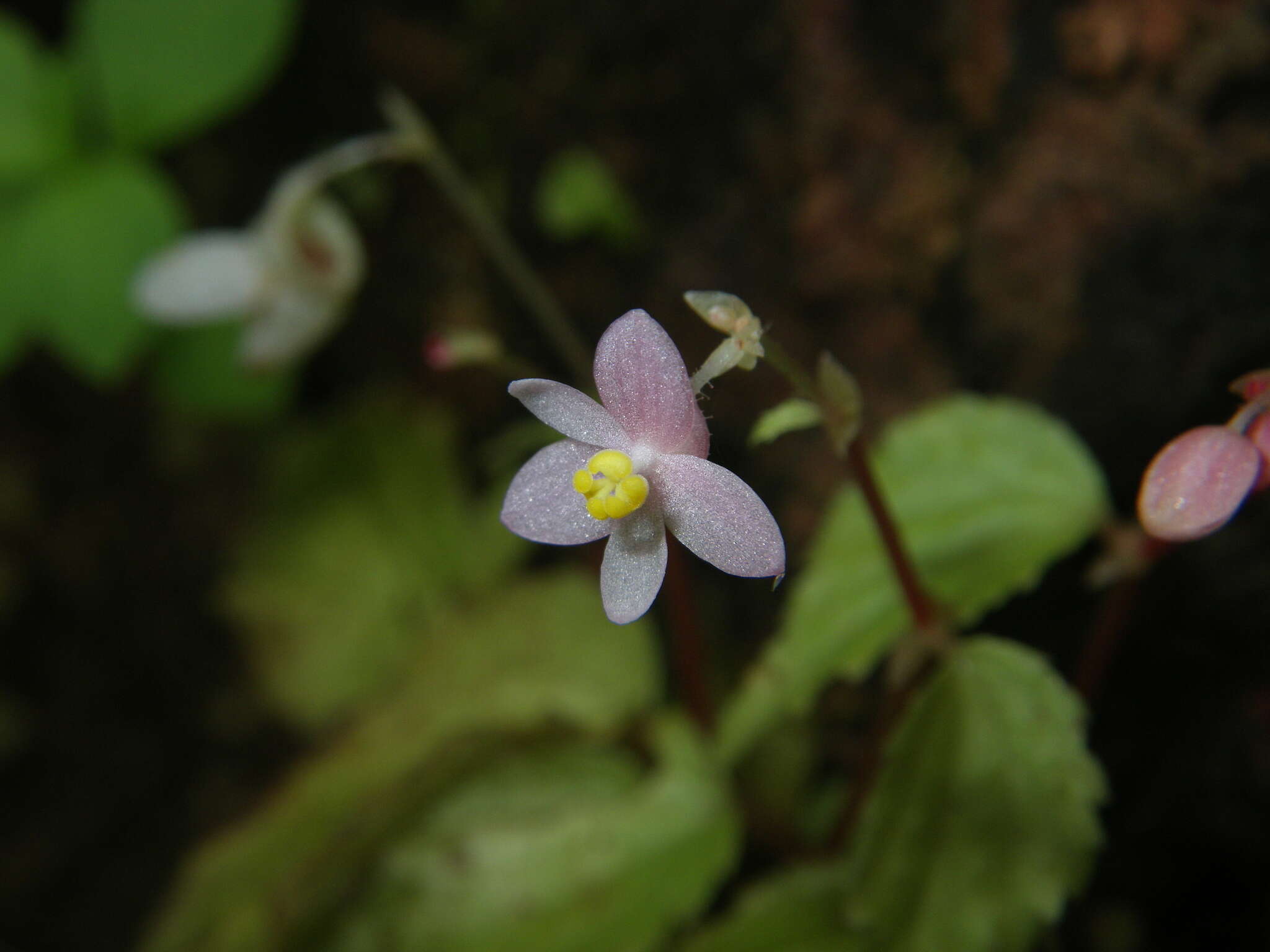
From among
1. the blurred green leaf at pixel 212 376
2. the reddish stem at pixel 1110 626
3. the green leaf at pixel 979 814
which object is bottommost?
the green leaf at pixel 979 814

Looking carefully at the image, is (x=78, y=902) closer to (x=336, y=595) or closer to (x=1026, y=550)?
(x=336, y=595)

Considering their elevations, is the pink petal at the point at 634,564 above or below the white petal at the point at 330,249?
below

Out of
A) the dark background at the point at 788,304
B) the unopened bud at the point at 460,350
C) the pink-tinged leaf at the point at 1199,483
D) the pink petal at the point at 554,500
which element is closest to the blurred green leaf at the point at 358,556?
the dark background at the point at 788,304

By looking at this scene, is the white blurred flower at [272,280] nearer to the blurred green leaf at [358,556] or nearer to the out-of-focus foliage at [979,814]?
the blurred green leaf at [358,556]

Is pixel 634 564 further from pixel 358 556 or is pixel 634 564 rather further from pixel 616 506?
pixel 358 556

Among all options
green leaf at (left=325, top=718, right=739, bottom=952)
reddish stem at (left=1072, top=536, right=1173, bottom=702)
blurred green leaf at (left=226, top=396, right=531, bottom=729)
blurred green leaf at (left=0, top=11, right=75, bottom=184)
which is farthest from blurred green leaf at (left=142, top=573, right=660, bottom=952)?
blurred green leaf at (left=0, top=11, right=75, bottom=184)

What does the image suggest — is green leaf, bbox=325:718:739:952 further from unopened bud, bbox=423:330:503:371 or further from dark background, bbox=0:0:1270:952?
unopened bud, bbox=423:330:503:371
